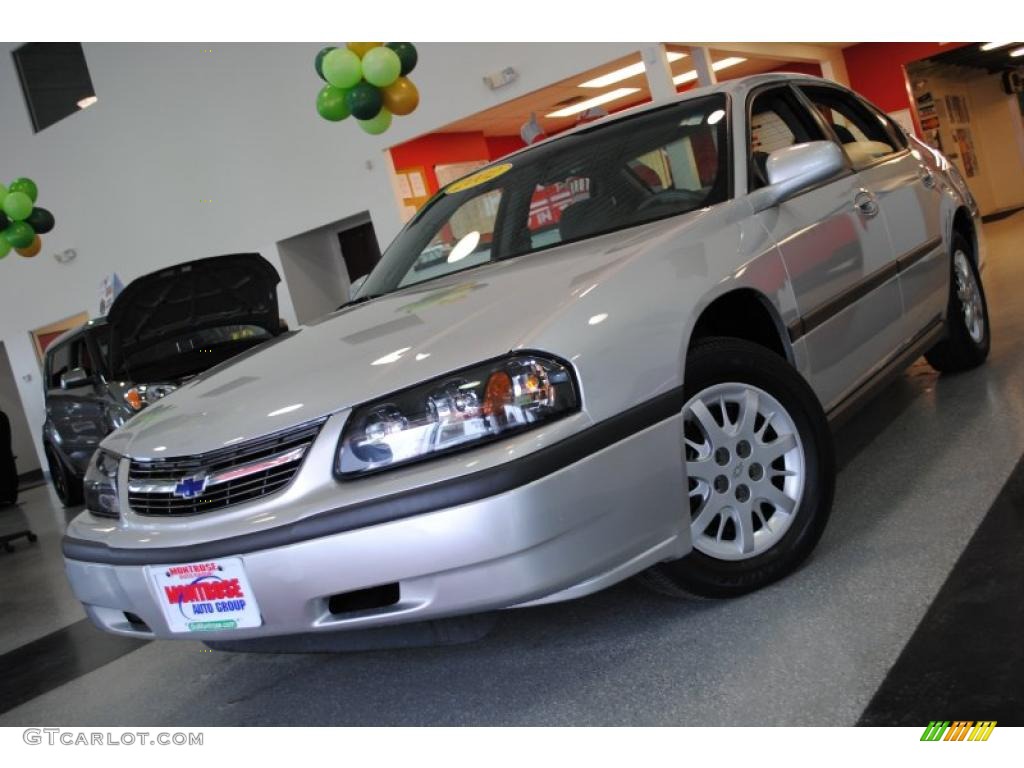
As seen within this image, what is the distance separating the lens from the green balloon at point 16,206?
10555mm

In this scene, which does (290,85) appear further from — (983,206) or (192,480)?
(983,206)

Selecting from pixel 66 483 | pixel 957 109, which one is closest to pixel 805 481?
pixel 66 483

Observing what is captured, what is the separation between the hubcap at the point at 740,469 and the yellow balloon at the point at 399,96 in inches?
292

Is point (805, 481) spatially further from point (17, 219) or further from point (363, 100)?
point (17, 219)

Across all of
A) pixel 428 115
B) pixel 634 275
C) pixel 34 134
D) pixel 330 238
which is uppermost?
pixel 34 134

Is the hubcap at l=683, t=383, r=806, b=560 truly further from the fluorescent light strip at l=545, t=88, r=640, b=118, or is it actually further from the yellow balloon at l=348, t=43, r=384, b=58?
the fluorescent light strip at l=545, t=88, r=640, b=118

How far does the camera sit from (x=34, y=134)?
48.6 ft

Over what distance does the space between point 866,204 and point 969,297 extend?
1.19 m

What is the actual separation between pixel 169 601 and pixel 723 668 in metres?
1.09

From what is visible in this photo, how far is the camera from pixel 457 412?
179cm

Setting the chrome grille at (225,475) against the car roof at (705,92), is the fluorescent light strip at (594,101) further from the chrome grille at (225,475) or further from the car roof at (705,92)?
the chrome grille at (225,475)

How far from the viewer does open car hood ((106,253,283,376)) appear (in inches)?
225
